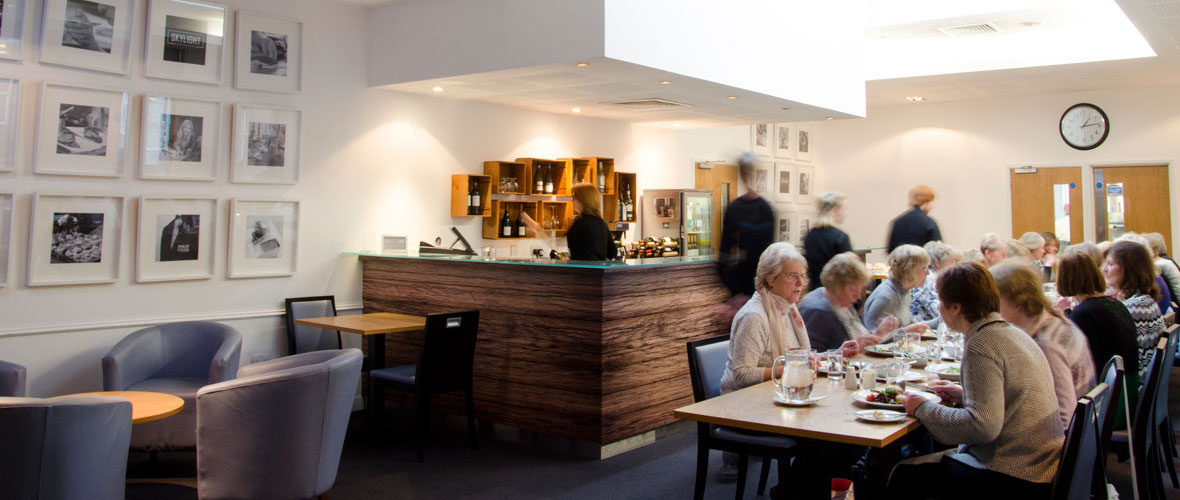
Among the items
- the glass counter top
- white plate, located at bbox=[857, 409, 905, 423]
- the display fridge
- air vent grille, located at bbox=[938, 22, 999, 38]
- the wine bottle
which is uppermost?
air vent grille, located at bbox=[938, 22, 999, 38]

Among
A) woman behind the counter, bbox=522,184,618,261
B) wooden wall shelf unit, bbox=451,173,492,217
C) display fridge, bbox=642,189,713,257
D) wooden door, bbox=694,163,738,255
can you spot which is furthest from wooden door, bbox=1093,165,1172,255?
wooden wall shelf unit, bbox=451,173,492,217

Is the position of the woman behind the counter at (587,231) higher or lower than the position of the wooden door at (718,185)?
lower

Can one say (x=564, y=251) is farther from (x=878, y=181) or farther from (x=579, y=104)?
(x=878, y=181)

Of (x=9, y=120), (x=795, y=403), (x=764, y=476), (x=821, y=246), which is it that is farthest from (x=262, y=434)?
(x=821, y=246)

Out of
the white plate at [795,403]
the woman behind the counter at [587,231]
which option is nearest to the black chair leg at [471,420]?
the woman behind the counter at [587,231]

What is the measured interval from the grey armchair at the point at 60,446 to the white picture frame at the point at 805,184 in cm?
974

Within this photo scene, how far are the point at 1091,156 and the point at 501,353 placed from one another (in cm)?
816

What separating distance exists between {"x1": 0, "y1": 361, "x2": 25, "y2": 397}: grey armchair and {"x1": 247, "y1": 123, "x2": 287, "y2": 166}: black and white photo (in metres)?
2.17

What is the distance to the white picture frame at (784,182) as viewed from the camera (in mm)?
11141

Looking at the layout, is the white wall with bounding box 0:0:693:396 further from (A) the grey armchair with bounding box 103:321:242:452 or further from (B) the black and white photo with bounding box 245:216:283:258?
(A) the grey armchair with bounding box 103:321:242:452

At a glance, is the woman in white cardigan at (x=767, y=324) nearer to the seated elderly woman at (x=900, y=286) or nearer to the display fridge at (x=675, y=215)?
the seated elderly woman at (x=900, y=286)

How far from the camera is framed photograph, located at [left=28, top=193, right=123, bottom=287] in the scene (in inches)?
197

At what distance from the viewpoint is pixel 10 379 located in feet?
13.5

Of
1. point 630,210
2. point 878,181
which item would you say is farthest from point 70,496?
point 878,181
